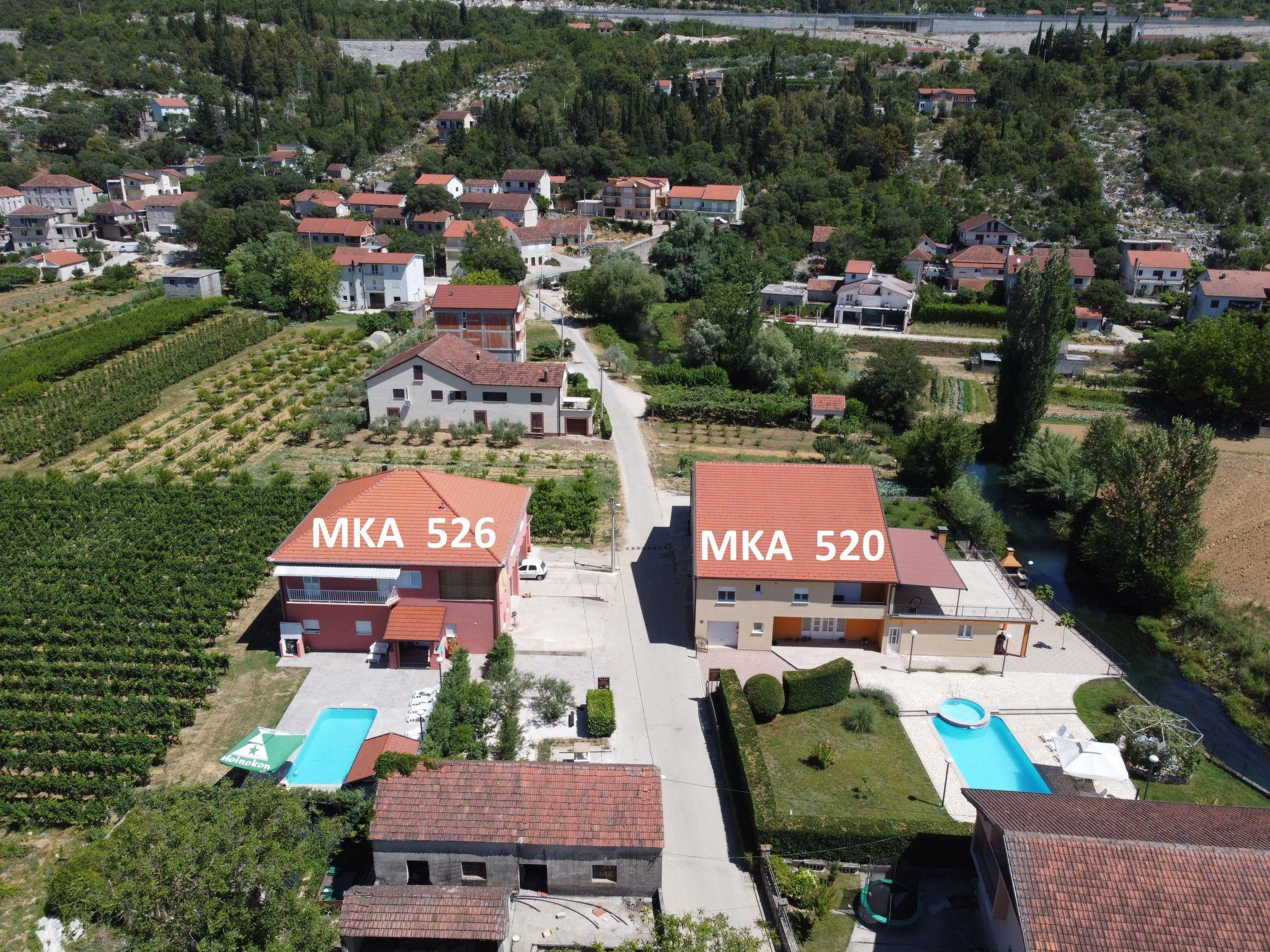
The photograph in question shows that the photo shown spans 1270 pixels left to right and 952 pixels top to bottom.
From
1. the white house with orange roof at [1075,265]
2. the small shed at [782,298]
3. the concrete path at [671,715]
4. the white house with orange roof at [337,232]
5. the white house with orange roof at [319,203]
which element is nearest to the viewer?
the concrete path at [671,715]

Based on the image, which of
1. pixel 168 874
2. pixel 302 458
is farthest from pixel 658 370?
pixel 168 874

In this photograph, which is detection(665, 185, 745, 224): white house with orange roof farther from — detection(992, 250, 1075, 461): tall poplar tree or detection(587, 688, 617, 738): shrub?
detection(587, 688, 617, 738): shrub

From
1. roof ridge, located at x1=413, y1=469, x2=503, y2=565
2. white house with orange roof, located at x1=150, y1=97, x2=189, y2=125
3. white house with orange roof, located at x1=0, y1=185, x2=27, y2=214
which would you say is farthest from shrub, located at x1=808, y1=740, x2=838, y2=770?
white house with orange roof, located at x1=150, y1=97, x2=189, y2=125

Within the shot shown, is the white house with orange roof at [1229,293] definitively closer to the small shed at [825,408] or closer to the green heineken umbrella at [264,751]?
the small shed at [825,408]

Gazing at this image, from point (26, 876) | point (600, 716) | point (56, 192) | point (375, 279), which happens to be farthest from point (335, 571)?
point (56, 192)

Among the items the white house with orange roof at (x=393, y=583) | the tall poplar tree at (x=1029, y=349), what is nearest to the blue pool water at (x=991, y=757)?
the white house with orange roof at (x=393, y=583)

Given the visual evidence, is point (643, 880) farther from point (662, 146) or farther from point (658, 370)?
point (662, 146)
